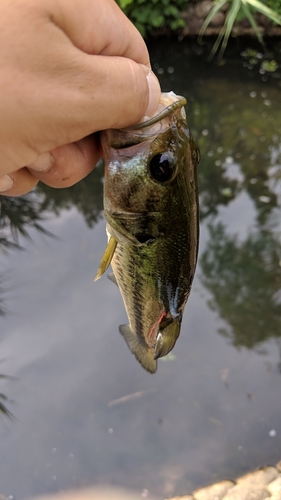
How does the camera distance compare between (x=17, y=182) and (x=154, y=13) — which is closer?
(x=17, y=182)

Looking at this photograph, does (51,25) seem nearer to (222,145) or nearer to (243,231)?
(243,231)

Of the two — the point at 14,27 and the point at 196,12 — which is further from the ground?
the point at 14,27

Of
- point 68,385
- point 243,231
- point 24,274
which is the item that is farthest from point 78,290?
point 243,231

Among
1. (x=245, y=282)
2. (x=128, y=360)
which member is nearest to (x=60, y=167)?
(x=128, y=360)

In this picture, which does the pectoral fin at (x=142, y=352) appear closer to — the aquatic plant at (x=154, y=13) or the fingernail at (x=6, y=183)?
the fingernail at (x=6, y=183)

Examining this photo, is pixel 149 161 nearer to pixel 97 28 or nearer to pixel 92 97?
pixel 92 97

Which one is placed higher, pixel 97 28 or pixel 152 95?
pixel 97 28

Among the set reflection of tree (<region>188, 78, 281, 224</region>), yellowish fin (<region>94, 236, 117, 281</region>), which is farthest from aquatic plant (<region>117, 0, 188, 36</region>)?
yellowish fin (<region>94, 236, 117, 281</region>)
